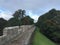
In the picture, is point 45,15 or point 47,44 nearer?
point 47,44

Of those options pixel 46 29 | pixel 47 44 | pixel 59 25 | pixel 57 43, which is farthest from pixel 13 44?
pixel 59 25

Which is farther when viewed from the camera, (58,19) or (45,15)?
(45,15)

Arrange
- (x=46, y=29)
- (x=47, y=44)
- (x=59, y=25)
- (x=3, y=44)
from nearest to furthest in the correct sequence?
(x=3, y=44) → (x=47, y=44) → (x=46, y=29) → (x=59, y=25)

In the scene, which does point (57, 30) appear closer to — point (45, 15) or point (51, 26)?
point (51, 26)

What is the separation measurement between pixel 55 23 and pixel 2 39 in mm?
31454

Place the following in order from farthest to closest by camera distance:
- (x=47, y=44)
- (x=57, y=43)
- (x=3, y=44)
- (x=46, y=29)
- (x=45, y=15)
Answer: (x=45, y=15), (x=46, y=29), (x=57, y=43), (x=47, y=44), (x=3, y=44)

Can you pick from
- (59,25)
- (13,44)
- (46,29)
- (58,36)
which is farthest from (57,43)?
(13,44)

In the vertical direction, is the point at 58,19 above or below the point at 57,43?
above

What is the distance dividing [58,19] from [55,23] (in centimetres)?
111

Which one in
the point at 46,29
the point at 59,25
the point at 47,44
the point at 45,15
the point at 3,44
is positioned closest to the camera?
the point at 3,44

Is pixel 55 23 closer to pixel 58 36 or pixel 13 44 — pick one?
pixel 58 36

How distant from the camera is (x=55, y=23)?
128 feet

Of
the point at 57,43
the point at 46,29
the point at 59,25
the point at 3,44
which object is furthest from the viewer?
the point at 59,25

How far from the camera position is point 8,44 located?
8.34 metres
